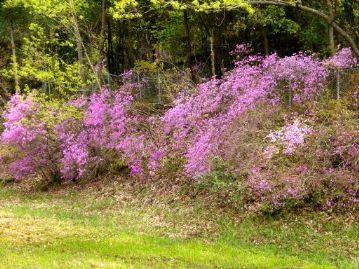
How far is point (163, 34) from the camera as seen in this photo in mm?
26672

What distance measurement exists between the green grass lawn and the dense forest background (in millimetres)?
6255

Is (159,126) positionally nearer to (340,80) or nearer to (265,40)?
(340,80)

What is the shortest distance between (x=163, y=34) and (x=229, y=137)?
43.1ft

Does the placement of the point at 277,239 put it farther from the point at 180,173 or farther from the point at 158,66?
the point at 158,66

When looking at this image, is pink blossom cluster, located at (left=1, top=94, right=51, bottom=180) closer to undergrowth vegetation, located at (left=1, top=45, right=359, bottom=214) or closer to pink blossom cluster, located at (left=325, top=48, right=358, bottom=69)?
undergrowth vegetation, located at (left=1, top=45, right=359, bottom=214)

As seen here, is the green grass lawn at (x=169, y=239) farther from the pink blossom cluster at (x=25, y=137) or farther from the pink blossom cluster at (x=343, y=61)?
the pink blossom cluster at (x=343, y=61)

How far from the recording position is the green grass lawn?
9.58 m

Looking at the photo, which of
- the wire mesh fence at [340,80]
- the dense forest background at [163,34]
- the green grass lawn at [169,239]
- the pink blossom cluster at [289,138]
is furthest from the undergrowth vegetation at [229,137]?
the dense forest background at [163,34]

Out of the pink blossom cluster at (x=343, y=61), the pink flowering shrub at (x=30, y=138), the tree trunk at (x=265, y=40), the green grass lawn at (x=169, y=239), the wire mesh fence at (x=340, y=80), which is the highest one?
the tree trunk at (x=265, y=40)

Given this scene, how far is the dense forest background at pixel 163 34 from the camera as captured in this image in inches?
810

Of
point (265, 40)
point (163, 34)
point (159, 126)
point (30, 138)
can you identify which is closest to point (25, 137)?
point (30, 138)

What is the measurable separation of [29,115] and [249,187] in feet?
36.3

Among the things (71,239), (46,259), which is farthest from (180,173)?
(46,259)

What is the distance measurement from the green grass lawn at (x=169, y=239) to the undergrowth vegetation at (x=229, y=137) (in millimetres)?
813
